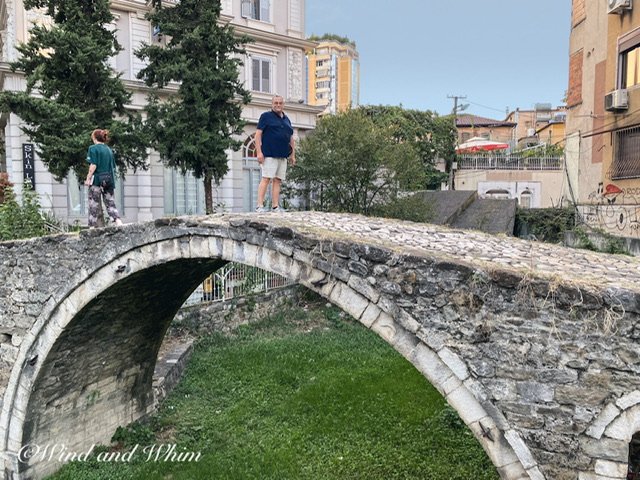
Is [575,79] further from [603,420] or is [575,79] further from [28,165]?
[28,165]

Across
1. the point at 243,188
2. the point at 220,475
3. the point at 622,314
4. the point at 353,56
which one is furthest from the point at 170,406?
the point at 353,56

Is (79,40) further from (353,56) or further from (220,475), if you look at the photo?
(353,56)

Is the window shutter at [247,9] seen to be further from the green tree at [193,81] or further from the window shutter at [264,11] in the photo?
the green tree at [193,81]

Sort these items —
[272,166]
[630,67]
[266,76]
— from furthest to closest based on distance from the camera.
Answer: [266,76] → [630,67] → [272,166]

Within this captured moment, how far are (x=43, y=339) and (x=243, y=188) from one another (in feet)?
37.4

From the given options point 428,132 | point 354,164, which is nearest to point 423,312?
point 354,164

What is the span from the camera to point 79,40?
10.9 m

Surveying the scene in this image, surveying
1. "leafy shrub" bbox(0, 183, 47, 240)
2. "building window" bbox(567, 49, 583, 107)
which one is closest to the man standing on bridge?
"leafy shrub" bbox(0, 183, 47, 240)

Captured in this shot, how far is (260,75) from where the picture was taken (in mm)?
18625

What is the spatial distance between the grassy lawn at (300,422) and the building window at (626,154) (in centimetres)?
660

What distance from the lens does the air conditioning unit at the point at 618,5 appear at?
39.0 feet

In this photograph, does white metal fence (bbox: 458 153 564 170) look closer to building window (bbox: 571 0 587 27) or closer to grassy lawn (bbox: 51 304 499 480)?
building window (bbox: 571 0 587 27)

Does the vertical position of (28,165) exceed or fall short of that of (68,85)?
it falls short

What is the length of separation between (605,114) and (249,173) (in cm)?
1045
